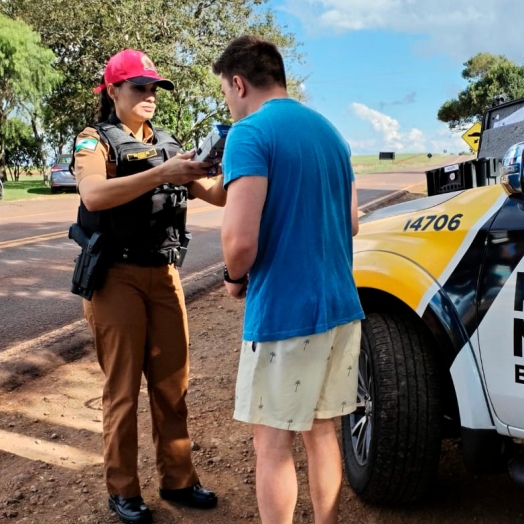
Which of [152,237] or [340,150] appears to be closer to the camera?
[340,150]

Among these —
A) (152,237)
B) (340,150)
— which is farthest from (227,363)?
(340,150)

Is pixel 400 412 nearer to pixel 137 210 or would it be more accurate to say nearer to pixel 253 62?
pixel 137 210

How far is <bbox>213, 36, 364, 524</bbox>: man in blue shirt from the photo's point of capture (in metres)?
1.90

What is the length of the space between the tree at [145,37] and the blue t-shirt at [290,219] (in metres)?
26.6

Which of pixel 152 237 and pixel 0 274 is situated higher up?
pixel 152 237

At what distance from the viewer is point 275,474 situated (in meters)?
2.04

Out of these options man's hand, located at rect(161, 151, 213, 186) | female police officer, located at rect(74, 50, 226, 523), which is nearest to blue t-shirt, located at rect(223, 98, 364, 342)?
man's hand, located at rect(161, 151, 213, 186)

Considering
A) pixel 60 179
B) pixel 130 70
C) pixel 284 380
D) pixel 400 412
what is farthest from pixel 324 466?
pixel 60 179

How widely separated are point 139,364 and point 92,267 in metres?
0.46

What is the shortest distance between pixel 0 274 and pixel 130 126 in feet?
19.2

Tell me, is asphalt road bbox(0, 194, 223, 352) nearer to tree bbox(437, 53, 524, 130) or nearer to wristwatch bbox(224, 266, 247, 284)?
wristwatch bbox(224, 266, 247, 284)

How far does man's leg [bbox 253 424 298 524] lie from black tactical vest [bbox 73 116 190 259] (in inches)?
39.2

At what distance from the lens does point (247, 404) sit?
6.61ft

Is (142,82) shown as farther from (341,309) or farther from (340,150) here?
(341,309)
